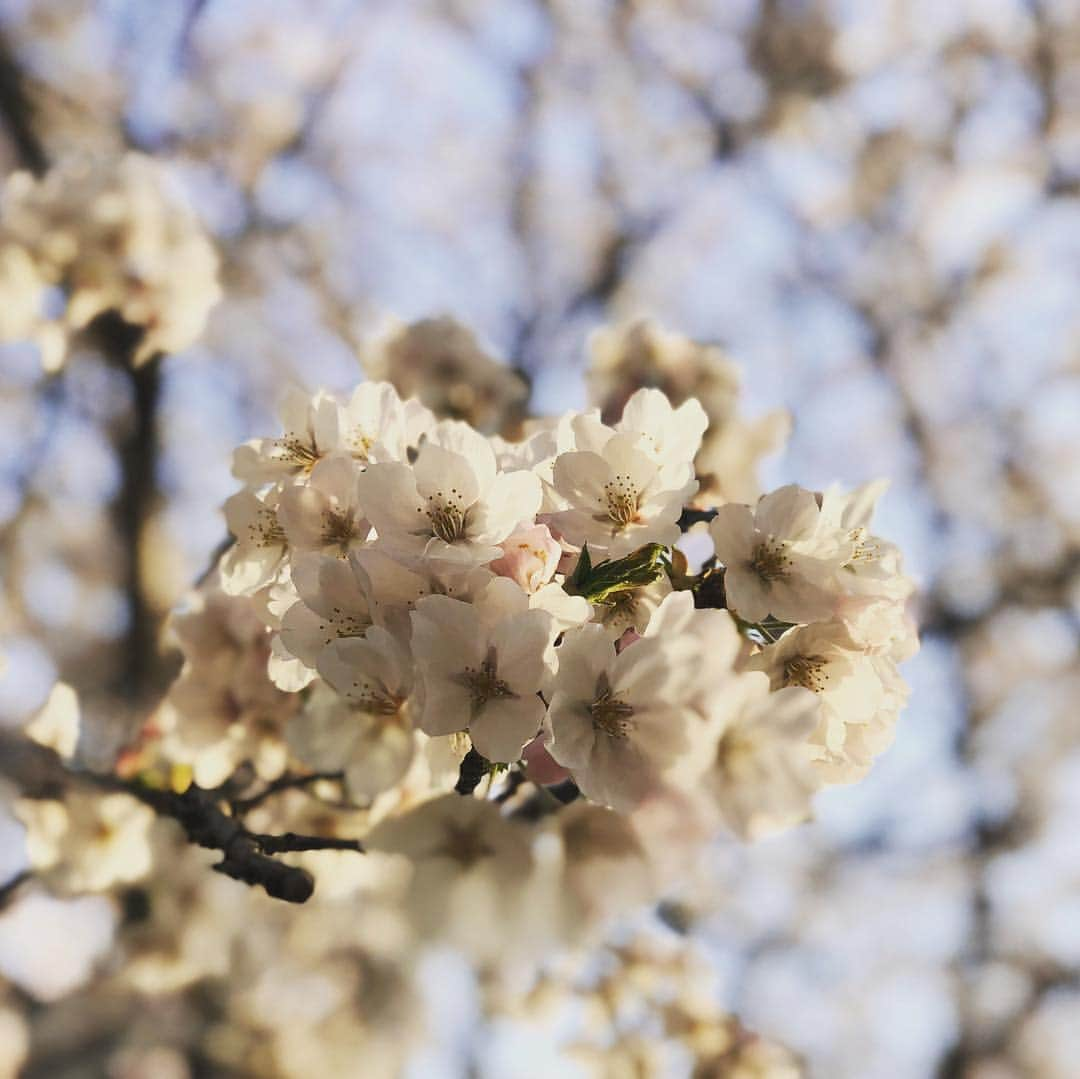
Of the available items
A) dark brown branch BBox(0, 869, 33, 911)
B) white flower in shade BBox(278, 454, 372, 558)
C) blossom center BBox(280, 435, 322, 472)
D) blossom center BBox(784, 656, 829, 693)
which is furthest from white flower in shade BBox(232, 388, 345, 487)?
dark brown branch BBox(0, 869, 33, 911)

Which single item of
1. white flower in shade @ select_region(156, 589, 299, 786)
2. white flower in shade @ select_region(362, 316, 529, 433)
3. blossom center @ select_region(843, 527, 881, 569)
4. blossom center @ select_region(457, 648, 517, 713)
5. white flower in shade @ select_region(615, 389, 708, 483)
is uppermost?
white flower in shade @ select_region(362, 316, 529, 433)

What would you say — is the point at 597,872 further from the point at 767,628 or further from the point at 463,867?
the point at 767,628

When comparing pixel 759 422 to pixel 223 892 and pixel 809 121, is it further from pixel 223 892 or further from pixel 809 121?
pixel 809 121

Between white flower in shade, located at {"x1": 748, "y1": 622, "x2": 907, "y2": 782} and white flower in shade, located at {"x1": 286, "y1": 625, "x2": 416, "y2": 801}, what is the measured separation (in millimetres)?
324

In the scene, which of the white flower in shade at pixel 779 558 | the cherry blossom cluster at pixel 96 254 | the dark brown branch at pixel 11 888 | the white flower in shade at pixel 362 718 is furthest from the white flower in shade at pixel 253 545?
the cherry blossom cluster at pixel 96 254

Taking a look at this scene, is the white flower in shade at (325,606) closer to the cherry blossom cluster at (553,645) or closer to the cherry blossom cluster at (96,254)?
the cherry blossom cluster at (553,645)

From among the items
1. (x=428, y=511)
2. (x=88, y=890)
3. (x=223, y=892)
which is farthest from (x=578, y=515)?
(x=223, y=892)

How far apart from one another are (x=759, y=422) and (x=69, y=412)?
91.4 inches

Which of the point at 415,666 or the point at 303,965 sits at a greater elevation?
the point at 415,666

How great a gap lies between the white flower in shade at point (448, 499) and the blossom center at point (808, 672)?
275 millimetres

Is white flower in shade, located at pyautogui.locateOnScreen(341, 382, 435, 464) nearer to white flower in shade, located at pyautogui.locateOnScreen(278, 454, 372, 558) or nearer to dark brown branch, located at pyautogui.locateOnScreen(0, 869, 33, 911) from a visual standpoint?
white flower in shade, located at pyautogui.locateOnScreen(278, 454, 372, 558)

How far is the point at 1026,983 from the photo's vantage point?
4.21 meters

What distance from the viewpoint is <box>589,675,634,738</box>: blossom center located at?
24.9 inches

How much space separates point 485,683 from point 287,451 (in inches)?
16.8
